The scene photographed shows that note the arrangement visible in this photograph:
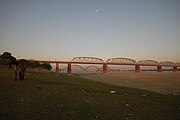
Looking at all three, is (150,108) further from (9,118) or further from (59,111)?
(9,118)

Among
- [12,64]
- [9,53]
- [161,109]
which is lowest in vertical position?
[161,109]

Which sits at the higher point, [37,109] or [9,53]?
[9,53]

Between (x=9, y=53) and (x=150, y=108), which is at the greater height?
(x=9, y=53)

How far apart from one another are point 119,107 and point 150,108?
200cm

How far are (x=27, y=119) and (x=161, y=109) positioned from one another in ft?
25.3

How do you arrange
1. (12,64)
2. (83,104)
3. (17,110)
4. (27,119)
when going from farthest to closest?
(12,64) → (83,104) → (17,110) → (27,119)

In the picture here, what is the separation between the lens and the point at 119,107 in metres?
10.6

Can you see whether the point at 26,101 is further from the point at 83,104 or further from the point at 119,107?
the point at 119,107

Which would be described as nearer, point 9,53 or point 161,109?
point 161,109

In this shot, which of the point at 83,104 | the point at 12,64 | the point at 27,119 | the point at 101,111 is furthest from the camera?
the point at 12,64

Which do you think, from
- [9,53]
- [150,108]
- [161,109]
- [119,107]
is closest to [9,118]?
[119,107]

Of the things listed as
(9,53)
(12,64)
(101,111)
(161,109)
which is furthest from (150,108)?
(9,53)

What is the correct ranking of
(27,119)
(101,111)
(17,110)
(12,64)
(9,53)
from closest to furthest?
(27,119), (17,110), (101,111), (12,64), (9,53)

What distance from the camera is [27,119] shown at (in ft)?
25.9
